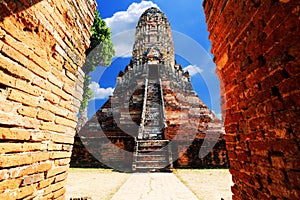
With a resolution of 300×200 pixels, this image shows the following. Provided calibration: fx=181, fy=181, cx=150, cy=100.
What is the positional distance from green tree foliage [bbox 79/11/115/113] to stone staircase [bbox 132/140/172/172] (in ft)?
30.0

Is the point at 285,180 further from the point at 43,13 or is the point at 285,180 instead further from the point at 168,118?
the point at 168,118

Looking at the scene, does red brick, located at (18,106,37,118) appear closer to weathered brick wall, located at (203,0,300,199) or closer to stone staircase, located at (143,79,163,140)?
weathered brick wall, located at (203,0,300,199)

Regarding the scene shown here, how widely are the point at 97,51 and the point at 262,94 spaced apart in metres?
14.8

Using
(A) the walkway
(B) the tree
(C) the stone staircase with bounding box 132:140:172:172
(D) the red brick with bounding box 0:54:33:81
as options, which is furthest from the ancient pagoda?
(D) the red brick with bounding box 0:54:33:81

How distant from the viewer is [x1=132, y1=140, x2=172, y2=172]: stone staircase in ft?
23.1

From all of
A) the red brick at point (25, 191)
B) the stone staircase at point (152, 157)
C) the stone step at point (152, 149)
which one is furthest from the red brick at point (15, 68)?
the stone step at point (152, 149)

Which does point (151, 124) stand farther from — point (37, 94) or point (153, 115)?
point (37, 94)

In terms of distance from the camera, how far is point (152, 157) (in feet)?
24.9

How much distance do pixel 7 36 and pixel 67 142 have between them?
1.37 m

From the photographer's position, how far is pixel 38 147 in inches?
68.4

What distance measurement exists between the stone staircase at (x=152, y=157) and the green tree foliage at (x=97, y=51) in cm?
913

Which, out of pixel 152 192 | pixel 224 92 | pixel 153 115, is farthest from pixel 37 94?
pixel 153 115

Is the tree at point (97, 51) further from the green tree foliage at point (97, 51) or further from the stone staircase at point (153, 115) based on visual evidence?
the stone staircase at point (153, 115)

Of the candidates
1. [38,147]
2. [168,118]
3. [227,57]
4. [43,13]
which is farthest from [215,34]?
[168,118]
